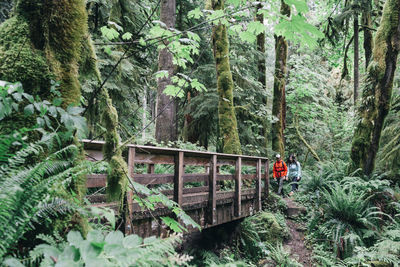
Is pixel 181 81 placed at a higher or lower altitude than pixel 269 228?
higher

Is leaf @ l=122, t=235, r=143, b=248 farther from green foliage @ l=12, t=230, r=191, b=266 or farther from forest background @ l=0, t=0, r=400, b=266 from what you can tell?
forest background @ l=0, t=0, r=400, b=266

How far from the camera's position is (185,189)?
6070 millimetres

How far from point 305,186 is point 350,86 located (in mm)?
16540

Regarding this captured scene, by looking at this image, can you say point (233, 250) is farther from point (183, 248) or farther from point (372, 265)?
point (372, 265)

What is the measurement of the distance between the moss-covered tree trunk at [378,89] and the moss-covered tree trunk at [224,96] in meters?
3.90

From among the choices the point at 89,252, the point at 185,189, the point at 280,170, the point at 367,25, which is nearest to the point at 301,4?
the point at 89,252

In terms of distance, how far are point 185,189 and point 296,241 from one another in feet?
14.7

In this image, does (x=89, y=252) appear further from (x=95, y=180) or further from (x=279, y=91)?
(x=279, y=91)

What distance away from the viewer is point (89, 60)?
2.08 m

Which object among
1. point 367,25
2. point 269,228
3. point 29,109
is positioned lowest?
point 269,228

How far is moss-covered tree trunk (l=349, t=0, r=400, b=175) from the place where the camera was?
339 inches

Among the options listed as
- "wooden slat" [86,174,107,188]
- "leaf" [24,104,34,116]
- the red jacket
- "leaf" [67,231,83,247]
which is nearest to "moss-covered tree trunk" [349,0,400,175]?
the red jacket

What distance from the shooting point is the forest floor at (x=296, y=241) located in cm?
757

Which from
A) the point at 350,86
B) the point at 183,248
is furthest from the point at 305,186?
the point at 350,86
